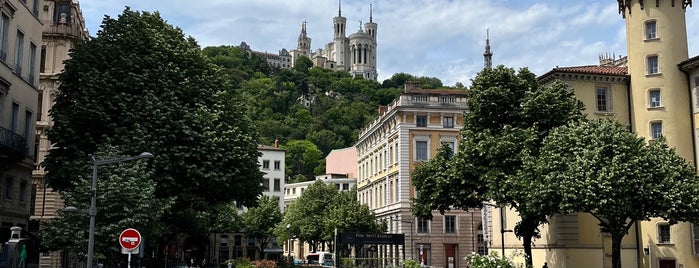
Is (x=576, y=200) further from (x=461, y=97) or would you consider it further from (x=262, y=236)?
(x=262, y=236)

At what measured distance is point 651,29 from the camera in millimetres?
42188

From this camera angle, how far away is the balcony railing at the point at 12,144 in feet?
103

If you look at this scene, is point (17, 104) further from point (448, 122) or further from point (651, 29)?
point (448, 122)

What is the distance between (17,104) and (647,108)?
115ft

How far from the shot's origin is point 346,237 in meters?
49.2

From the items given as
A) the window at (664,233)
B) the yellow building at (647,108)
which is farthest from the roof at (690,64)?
the window at (664,233)

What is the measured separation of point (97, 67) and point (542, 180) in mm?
22545

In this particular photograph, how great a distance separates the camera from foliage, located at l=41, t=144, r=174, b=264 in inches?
1098

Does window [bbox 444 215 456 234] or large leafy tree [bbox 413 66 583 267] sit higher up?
large leafy tree [bbox 413 66 583 267]

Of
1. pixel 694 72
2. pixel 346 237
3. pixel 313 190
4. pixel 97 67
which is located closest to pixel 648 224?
pixel 694 72

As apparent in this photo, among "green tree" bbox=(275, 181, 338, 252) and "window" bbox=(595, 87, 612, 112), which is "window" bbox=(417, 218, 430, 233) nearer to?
"green tree" bbox=(275, 181, 338, 252)

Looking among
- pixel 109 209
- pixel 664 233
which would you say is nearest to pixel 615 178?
pixel 664 233

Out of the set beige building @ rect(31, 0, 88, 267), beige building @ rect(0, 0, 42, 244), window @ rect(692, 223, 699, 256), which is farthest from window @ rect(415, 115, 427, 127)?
beige building @ rect(0, 0, 42, 244)

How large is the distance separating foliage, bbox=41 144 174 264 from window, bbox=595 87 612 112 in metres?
27.9
